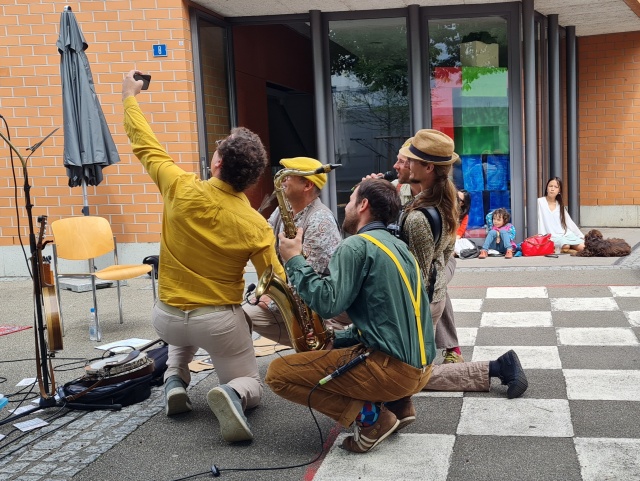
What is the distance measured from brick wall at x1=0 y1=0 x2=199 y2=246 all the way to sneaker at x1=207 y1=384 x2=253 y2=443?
583cm

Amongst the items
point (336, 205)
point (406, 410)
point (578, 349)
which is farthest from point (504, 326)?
point (336, 205)

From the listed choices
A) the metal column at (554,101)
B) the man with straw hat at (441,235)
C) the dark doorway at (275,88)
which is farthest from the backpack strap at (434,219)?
the metal column at (554,101)

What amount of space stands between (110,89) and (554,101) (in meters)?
6.45

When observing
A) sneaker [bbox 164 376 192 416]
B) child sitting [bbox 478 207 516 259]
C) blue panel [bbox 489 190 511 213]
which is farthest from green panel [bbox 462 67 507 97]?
sneaker [bbox 164 376 192 416]

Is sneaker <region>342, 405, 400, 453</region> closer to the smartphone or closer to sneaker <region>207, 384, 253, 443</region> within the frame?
sneaker <region>207, 384, 253, 443</region>

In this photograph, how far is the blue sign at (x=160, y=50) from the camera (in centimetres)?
920

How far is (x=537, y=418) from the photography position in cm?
405

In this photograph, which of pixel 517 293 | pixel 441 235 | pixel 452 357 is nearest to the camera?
pixel 441 235

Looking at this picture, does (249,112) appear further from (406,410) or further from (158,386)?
(406,410)

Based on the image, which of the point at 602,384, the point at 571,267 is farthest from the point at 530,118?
the point at 602,384

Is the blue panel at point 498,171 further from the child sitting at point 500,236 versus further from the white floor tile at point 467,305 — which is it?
the white floor tile at point 467,305

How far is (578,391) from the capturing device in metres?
4.47

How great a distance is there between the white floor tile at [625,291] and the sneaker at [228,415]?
4.42 m

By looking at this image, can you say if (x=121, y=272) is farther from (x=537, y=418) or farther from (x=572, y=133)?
(x=572, y=133)
